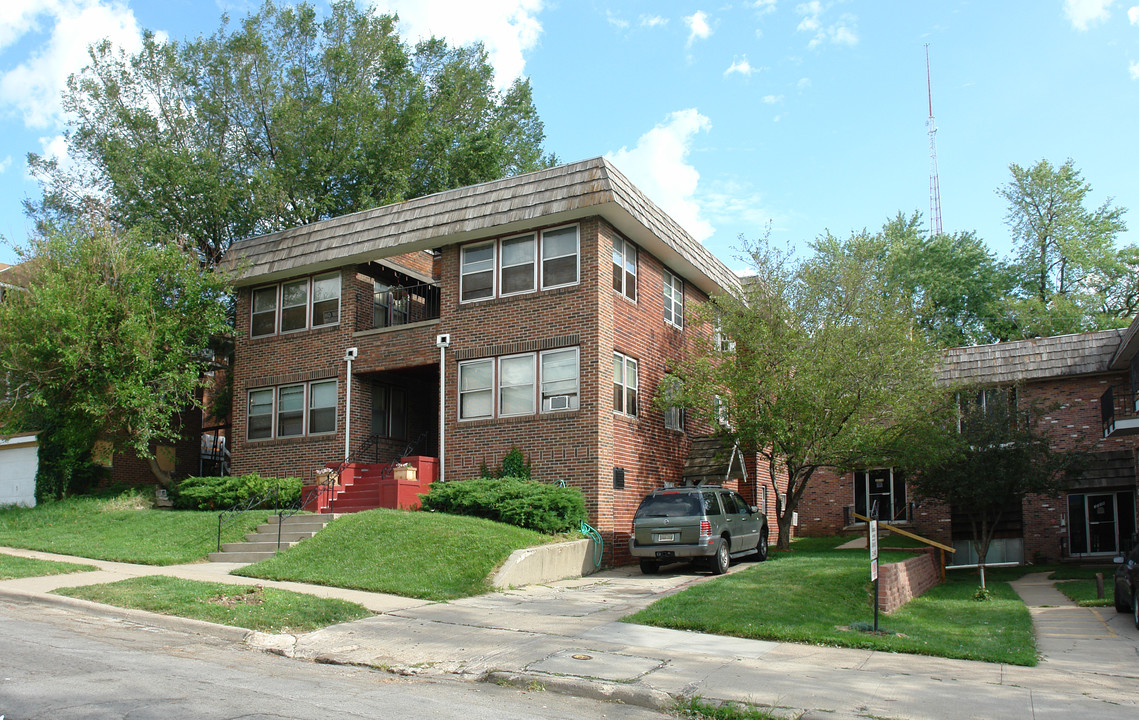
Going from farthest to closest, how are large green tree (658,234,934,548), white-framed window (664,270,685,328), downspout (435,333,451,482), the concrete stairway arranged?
white-framed window (664,270,685,328) → downspout (435,333,451,482) → large green tree (658,234,934,548) → the concrete stairway

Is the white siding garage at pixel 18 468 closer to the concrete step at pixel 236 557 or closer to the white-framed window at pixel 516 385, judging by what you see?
the concrete step at pixel 236 557

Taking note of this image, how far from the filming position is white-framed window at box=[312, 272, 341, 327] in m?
23.2

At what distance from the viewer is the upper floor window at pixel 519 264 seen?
20141mm

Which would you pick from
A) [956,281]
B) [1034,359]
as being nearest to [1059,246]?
[956,281]

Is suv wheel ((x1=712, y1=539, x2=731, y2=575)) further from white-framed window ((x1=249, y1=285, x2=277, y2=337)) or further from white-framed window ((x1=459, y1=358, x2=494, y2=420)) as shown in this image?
white-framed window ((x1=249, y1=285, x2=277, y2=337))

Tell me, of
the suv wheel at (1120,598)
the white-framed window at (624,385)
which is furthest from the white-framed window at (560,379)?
the suv wheel at (1120,598)

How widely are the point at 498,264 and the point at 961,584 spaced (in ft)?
40.4

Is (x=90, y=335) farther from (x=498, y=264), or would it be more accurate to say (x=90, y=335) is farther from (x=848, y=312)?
(x=848, y=312)

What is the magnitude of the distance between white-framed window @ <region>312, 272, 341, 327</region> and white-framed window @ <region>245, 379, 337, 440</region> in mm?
1615

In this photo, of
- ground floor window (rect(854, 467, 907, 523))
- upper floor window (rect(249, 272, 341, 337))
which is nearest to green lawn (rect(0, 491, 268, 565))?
upper floor window (rect(249, 272, 341, 337))

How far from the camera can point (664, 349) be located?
75.7 ft

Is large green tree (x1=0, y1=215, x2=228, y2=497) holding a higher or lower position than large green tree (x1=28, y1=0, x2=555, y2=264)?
lower

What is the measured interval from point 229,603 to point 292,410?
12167mm

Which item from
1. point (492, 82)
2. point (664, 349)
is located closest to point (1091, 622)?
point (664, 349)
